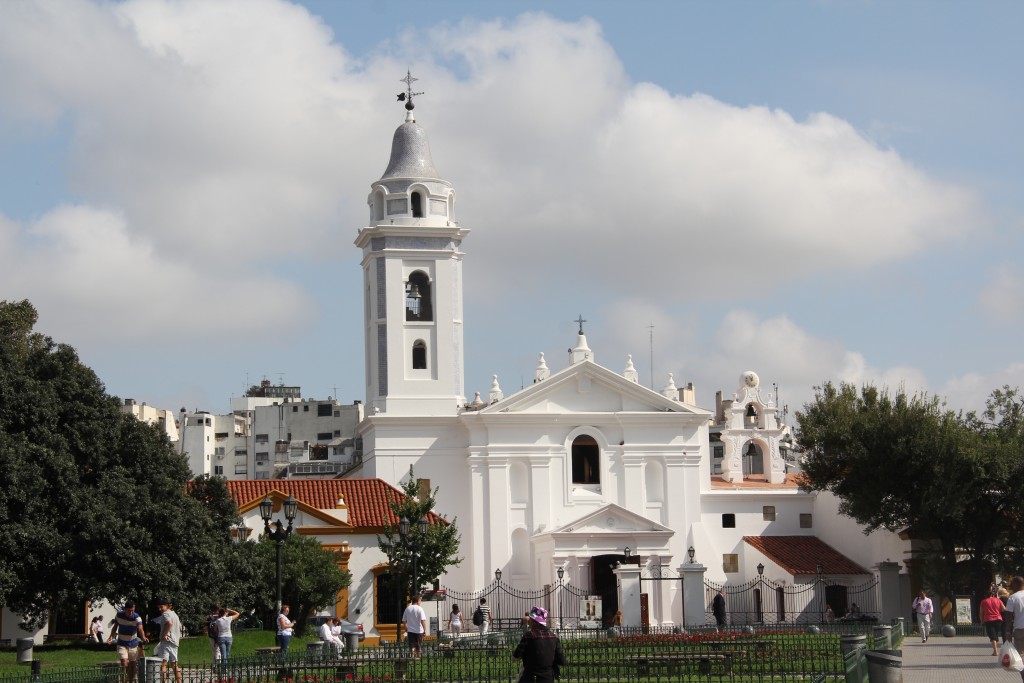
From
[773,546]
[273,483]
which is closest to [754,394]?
[773,546]

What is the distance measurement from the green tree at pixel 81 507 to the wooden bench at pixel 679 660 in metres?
14.5

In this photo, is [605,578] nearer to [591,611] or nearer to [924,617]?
[591,611]

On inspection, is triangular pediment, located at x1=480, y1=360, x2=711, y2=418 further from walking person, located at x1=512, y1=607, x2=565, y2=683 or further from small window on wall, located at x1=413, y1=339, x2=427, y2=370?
walking person, located at x1=512, y1=607, x2=565, y2=683

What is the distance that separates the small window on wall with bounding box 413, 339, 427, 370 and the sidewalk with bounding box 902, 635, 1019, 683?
1025 inches

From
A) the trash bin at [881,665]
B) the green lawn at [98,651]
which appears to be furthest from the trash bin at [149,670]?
the trash bin at [881,665]

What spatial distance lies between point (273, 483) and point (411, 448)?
6.29 metres

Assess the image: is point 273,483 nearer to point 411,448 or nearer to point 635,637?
point 411,448

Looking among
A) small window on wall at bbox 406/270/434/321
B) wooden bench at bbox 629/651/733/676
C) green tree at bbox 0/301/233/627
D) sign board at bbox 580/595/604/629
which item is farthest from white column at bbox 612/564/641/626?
wooden bench at bbox 629/651/733/676

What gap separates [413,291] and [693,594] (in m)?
16.8

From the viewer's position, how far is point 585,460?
58.4m

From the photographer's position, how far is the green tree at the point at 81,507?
35.4 metres

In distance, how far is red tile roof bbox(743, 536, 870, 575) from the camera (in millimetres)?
57469

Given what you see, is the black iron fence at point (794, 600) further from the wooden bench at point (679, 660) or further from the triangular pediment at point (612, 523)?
the wooden bench at point (679, 660)

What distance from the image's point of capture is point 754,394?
6297 centimetres
